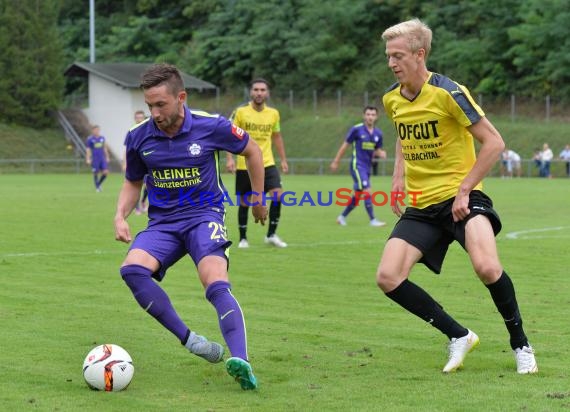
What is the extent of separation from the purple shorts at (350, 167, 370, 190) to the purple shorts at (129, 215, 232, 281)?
12.1 m

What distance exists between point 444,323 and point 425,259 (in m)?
0.41

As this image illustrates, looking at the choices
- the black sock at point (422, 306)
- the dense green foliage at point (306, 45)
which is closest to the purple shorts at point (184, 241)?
the black sock at point (422, 306)

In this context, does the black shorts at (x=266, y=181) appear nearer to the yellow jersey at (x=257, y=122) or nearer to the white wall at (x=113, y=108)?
the yellow jersey at (x=257, y=122)

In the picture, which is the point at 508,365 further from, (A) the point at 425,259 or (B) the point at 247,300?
(B) the point at 247,300

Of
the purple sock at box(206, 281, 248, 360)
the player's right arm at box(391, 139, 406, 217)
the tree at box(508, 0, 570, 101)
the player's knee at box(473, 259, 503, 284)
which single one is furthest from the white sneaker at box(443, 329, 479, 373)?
the tree at box(508, 0, 570, 101)

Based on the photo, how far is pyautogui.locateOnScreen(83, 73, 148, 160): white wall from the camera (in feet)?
189

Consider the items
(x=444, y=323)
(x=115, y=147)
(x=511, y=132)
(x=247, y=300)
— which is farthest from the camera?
(x=115, y=147)

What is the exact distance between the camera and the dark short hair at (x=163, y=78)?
6289 mm

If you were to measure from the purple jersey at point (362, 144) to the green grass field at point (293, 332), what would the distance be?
384 cm

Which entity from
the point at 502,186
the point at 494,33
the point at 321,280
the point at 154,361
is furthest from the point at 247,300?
the point at 494,33

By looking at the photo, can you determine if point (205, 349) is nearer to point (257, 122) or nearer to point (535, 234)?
point (257, 122)

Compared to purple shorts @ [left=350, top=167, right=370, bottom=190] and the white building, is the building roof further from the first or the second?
purple shorts @ [left=350, top=167, right=370, bottom=190]

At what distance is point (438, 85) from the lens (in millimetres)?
6555

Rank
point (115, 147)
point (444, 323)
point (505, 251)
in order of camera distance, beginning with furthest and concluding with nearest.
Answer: point (115, 147) → point (505, 251) → point (444, 323)
